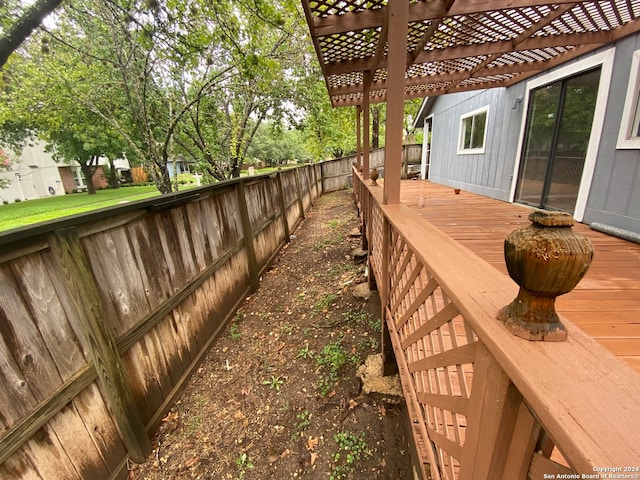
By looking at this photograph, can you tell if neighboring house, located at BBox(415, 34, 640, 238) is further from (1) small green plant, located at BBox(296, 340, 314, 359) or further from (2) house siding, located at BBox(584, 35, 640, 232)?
(1) small green plant, located at BBox(296, 340, 314, 359)

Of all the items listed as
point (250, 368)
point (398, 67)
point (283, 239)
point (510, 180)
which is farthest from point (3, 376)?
point (510, 180)

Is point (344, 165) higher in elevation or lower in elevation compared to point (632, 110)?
lower

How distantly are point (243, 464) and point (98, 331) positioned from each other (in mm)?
1516

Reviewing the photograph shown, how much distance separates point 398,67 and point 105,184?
123 ft

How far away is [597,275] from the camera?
2.42 meters

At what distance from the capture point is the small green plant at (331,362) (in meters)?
2.86

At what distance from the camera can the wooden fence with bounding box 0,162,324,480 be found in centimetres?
150

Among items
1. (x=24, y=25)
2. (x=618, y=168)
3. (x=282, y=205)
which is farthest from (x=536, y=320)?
(x=282, y=205)

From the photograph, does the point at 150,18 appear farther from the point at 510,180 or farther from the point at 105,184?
the point at 105,184

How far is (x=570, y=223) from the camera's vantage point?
1.99ft

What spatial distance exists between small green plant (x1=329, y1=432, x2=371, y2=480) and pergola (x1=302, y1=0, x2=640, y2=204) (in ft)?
7.05

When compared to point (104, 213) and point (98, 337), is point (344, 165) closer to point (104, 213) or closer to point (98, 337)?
point (104, 213)

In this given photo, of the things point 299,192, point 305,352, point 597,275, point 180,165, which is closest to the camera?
point 597,275

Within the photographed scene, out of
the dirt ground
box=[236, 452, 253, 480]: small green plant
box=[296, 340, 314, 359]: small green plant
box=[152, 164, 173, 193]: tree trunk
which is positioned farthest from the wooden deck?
box=[152, 164, 173, 193]: tree trunk
